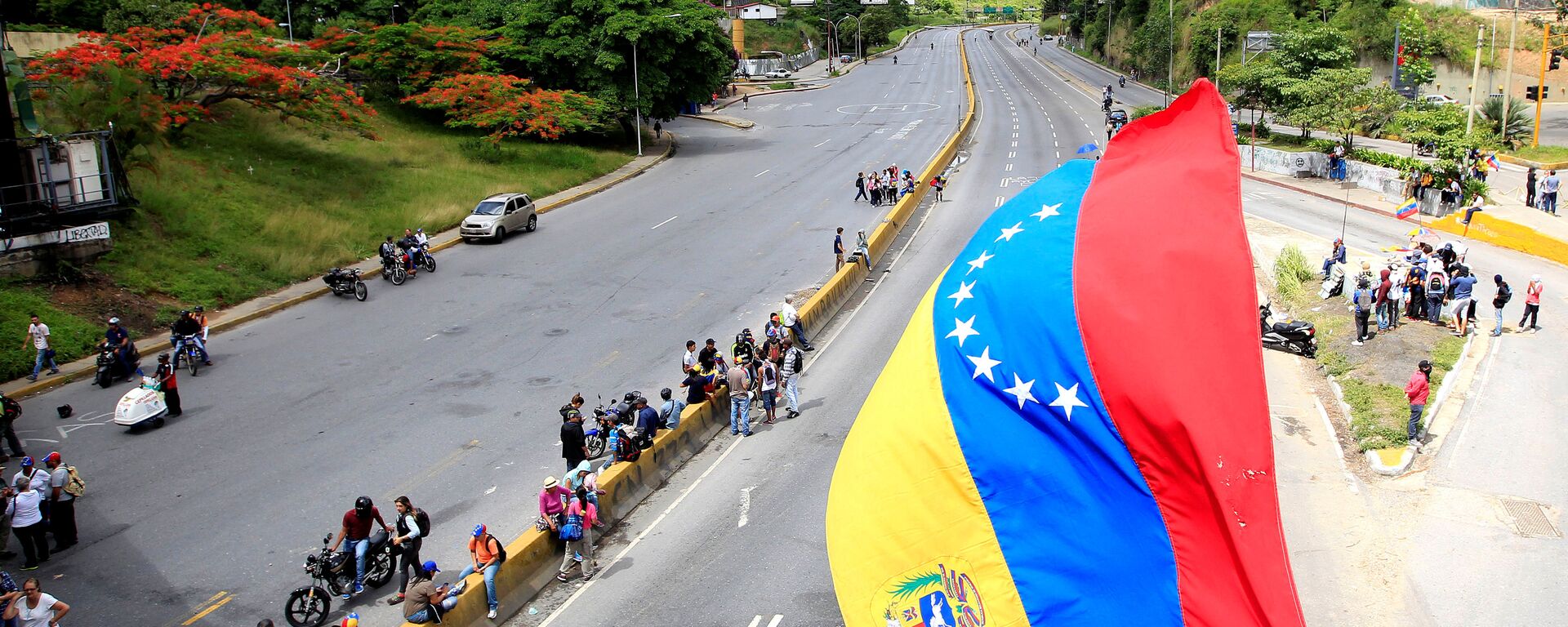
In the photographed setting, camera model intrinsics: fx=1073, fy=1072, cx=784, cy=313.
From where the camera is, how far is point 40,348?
71.5 feet

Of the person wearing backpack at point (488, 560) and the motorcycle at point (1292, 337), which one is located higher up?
the person wearing backpack at point (488, 560)

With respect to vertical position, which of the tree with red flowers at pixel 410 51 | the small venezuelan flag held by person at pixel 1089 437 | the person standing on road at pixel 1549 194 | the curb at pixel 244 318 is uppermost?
the tree with red flowers at pixel 410 51

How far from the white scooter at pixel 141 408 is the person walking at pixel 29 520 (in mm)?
4291

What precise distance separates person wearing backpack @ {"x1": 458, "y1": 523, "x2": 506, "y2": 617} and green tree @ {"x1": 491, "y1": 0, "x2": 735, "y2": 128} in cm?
3859

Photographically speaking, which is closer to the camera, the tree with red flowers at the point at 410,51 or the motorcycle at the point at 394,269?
the motorcycle at the point at 394,269

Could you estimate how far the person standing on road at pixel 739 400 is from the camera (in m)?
18.8

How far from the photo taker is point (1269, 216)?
122 ft

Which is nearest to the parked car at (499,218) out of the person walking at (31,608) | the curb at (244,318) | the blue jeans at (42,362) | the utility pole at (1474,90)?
the curb at (244,318)

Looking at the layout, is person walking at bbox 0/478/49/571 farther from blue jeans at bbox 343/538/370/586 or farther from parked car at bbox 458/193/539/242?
parked car at bbox 458/193/539/242

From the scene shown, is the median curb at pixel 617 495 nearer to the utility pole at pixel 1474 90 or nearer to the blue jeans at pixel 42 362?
the blue jeans at pixel 42 362

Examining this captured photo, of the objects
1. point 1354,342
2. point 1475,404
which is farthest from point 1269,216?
point 1475,404

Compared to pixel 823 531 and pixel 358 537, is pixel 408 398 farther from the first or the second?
pixel 823 531

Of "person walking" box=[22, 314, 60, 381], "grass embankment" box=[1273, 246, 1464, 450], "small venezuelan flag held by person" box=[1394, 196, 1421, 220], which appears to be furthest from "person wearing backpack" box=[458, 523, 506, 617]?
"small venezuelan flag held by person" box=[1394, 196, 1421, 220]

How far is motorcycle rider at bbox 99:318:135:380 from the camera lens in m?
21.7
